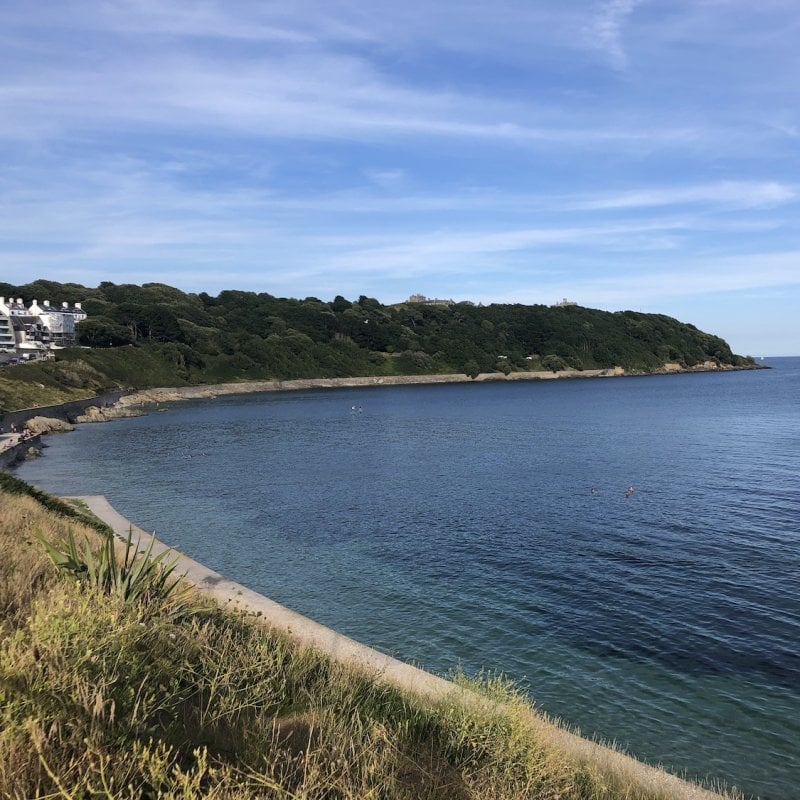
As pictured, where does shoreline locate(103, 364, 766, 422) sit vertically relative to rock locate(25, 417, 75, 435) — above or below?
above

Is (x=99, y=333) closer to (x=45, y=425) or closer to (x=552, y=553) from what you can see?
(x=45, y=425)

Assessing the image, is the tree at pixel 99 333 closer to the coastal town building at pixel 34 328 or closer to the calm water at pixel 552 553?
the coastal town building at pixel 34 328

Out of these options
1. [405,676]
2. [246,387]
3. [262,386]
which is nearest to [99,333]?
[246,387]

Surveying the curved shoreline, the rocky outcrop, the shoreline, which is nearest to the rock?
the rocky outcrop

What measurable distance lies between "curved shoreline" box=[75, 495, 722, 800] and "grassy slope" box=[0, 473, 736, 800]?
78 centimetres

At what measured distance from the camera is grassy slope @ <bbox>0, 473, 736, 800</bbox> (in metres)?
5.36

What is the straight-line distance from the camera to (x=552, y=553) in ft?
87.4

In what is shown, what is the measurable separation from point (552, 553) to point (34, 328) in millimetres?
157278

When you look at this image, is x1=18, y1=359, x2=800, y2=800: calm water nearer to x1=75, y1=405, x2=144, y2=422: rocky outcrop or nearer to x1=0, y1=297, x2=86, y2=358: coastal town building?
x1=75, y1=405, x2=144, y2=422: rocky outcrop

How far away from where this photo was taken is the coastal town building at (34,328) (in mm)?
139375

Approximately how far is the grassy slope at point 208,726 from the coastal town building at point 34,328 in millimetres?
144392

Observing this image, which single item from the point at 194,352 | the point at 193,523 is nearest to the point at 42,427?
the point at 193,523

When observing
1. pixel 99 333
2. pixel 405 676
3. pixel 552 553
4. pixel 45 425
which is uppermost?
pixel 99 333

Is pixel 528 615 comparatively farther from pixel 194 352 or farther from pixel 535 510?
pixel 194 352
